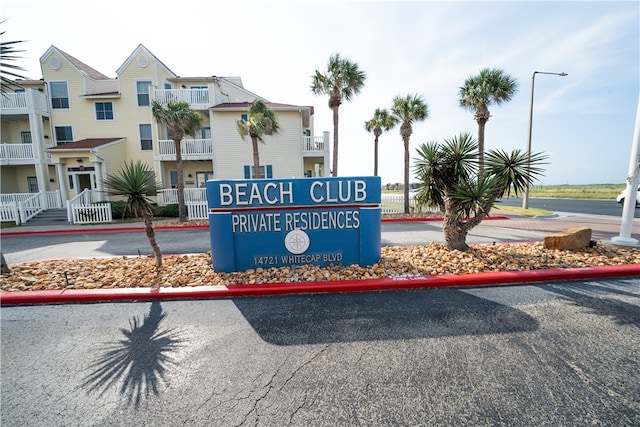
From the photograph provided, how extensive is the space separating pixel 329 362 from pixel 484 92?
16819mm

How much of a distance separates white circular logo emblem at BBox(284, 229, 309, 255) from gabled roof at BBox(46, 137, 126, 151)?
19.2 m

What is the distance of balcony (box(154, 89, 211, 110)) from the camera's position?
19.1m

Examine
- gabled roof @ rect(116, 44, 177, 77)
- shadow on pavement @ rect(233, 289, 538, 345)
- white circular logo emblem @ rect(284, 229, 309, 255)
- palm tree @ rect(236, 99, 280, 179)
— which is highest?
gabled roof @ rect(116, 44, 177, 77)

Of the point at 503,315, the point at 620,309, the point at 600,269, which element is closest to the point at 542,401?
the point at 503,315

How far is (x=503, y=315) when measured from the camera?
150 inches

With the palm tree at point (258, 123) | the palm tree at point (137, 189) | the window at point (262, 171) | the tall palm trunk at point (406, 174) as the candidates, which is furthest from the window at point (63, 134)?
the tall palm trunk at point (406, 174)

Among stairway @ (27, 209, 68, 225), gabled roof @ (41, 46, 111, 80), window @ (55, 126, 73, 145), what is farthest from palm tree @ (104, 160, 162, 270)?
gabled roof @ (41, 46, 111, 80)

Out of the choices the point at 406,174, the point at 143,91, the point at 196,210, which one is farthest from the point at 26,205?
the point at 406,174

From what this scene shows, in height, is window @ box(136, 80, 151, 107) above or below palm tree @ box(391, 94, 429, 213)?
above

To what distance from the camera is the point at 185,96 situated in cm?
1961

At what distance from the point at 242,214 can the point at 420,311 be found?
12.1ft

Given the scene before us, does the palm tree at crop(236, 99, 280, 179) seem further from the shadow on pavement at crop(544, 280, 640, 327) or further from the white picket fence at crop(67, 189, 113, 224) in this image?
the shadow on pavement at crop(544, 280, 640, 327)

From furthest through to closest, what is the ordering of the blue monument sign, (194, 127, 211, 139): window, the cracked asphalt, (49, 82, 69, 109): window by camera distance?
(194, 127, 211, 139): window → (49, 82, 69, 109): window → the blue monument sign → the cracked asphalt

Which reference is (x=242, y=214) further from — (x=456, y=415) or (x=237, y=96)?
(x=237, y=96)
